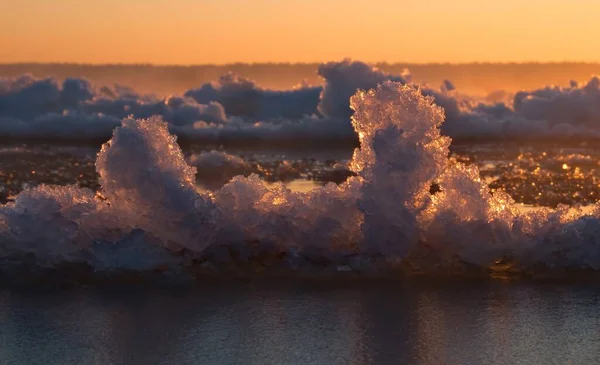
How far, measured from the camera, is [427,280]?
35.6ft

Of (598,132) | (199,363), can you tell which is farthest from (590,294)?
(598,132)

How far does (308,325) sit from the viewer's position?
30.3 ft

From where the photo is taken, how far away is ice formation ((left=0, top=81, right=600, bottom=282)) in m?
11.2

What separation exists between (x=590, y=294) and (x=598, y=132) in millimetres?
25973

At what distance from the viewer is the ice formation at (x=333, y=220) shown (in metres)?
11.2

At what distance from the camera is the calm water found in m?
8.39

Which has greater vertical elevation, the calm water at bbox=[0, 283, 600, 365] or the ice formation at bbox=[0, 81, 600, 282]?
the ice formation at bbox=[0, 81, 600, 282]

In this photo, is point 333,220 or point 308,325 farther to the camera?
point 333,220

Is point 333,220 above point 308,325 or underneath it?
above

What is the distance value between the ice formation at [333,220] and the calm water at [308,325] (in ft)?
2.48

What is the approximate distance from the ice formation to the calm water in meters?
0.76

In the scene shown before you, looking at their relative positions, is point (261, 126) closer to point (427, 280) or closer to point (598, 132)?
point (598, 132)

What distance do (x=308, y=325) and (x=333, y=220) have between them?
244 cm

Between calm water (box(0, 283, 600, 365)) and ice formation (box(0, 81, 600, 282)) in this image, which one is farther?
ice formation (box(0, 81, 600, 282))
